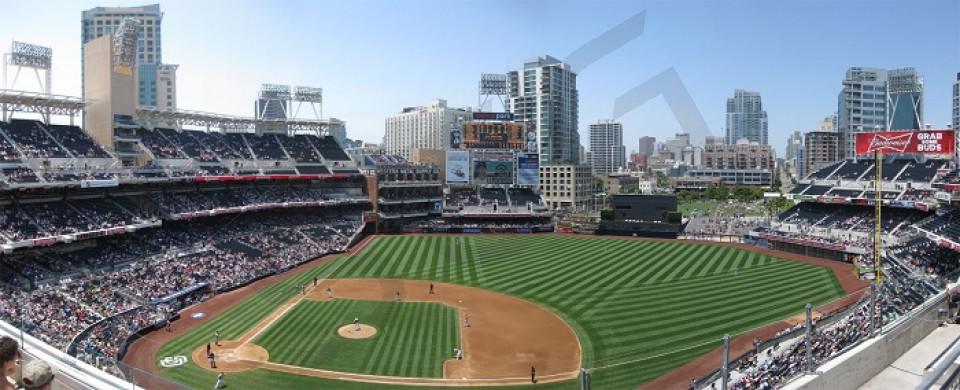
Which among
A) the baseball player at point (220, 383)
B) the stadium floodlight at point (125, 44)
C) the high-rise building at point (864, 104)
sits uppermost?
the high-rise building at point (864, 104)

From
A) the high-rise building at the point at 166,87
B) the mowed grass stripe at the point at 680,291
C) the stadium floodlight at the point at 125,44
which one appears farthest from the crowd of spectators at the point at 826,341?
the high-rise building at the point at 166,87

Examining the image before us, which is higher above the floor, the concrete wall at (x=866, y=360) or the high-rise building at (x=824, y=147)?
the high-rise building at (x=824, y=147)

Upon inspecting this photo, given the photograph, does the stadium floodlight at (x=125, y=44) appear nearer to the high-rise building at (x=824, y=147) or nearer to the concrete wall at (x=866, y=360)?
the concrete wall at (x=866, y=360)

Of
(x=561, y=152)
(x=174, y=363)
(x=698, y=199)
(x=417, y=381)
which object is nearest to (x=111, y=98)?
(x=174, y=363)

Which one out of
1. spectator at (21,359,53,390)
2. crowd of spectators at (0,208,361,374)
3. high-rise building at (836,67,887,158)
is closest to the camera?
spectator at (21,359,53,390)

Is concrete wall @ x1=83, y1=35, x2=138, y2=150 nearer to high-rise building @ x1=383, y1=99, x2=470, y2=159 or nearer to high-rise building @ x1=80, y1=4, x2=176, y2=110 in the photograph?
high-rise building @ x1=80, y1=4, x2=176, y2=110

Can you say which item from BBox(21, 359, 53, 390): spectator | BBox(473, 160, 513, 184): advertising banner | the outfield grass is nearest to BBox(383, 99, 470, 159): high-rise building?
BBox(473, 160, 513, 184): advertising banner
